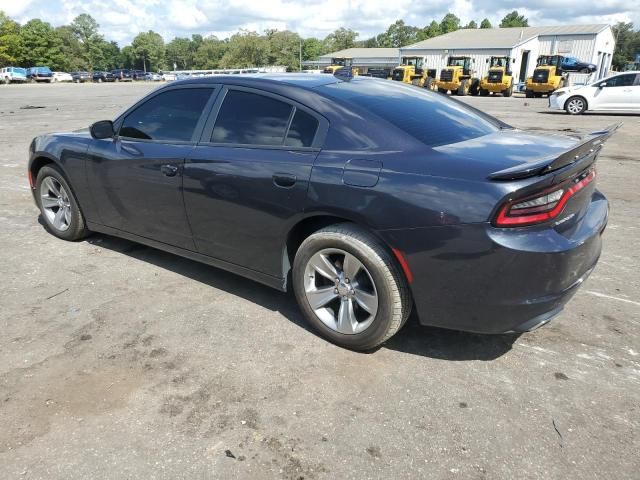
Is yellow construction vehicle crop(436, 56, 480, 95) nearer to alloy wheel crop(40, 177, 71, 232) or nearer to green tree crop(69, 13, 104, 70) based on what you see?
alloy wheel crop(40, 177, 71, 232)

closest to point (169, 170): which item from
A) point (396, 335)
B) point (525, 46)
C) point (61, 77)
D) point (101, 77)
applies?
point (396, 335)

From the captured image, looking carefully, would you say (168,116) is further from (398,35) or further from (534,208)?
(398,35)

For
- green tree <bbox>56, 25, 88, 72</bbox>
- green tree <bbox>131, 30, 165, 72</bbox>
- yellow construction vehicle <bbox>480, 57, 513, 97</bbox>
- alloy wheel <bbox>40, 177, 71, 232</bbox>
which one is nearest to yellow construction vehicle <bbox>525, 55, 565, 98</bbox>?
yellow construction vehicle <bbox>480, 57, 513, 97</bbox>

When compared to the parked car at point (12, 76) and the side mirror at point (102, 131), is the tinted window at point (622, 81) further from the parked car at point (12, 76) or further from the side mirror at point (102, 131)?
the parked car at point (12, 76)

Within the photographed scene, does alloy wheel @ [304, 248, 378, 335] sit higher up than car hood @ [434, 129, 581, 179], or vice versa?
car hood @ [434, 129, 581, 179]

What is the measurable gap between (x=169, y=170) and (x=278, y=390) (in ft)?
5.96

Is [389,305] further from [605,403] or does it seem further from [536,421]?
[605,403]

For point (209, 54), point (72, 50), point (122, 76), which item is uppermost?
point (209, 54)

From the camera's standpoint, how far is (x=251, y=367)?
9.76ft

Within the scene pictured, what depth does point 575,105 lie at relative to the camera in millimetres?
18812

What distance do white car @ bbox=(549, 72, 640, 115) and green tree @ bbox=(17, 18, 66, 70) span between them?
9434 centimetres

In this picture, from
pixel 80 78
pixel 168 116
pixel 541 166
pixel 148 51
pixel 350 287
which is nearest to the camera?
pixel 541 166

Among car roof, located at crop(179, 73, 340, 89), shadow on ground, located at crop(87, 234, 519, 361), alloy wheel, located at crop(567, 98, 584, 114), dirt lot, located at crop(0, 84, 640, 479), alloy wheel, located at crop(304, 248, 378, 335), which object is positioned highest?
car roof, located at crop(179, 73, 340, 89)

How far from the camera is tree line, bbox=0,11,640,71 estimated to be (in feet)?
295
